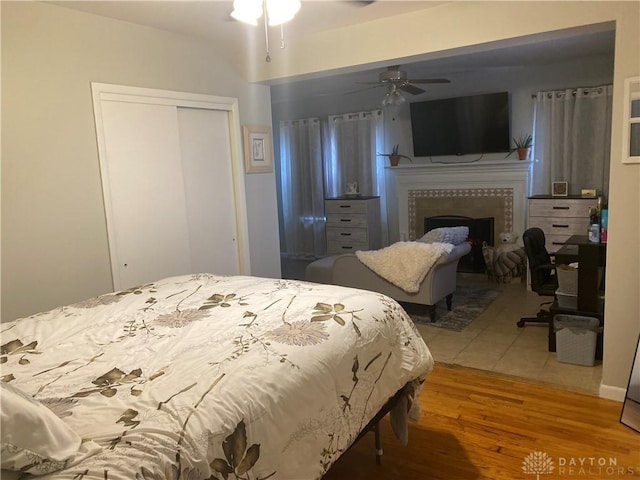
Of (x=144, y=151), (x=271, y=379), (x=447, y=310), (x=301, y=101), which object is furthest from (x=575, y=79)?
(x=271, y=379)

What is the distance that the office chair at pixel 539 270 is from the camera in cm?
392

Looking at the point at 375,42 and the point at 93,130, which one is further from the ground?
the point at 375,42

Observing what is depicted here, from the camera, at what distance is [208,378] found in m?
1.44

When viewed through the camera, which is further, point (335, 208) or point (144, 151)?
point (335, 208)

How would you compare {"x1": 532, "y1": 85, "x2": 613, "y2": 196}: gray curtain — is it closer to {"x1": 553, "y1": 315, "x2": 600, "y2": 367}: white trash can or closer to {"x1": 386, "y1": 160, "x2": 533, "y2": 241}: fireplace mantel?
{"x1": 386, "y1": 160, "x2": 533, "y2": 241}: fireplace mantel

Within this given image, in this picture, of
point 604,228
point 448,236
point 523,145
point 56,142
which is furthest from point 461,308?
point 56,142

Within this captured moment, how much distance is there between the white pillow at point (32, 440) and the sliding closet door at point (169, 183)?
2.29m

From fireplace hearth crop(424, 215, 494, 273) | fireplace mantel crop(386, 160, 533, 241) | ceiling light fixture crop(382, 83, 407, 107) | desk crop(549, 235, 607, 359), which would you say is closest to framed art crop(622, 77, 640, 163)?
desk crop(549, 235, 607, 359)

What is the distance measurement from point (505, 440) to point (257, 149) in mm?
3041

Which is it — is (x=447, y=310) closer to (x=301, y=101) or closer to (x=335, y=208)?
(x=335, y=208)

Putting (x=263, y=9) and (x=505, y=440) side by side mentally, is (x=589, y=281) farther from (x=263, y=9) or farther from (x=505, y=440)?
(x=263, y=9)

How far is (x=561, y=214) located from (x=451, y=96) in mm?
2103

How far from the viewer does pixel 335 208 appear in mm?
7035

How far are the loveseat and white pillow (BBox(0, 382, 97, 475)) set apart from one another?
3.42 m
